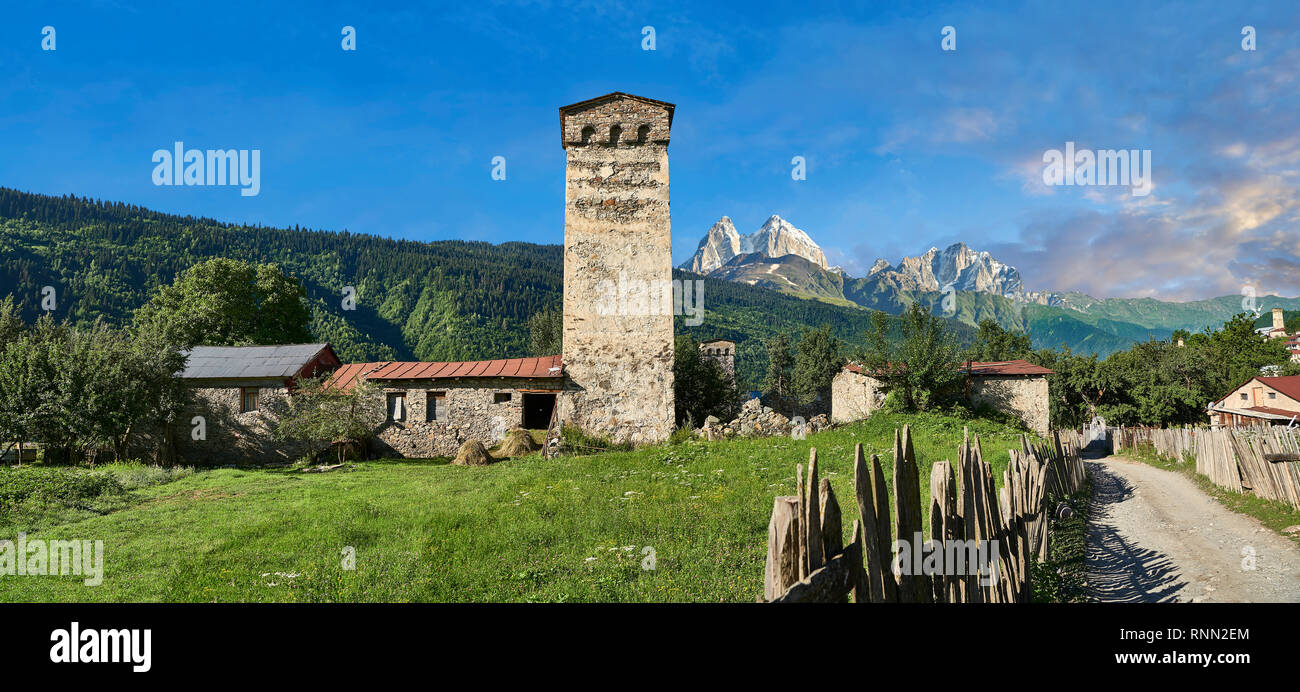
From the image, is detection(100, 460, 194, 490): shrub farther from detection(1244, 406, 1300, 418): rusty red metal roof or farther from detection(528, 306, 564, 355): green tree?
detection(1244, 406, 1300, 418): rusty red metal roof

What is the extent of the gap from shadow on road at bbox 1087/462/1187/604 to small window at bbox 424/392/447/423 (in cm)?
1816

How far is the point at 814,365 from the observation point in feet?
203

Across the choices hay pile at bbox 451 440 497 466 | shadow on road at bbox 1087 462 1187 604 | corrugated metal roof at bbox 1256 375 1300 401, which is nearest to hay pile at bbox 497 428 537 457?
hay pile at bbox 451 440 497 466

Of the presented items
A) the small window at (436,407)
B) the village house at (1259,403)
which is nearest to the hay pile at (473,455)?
the small window at (436,407)

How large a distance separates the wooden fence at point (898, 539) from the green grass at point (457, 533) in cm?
200

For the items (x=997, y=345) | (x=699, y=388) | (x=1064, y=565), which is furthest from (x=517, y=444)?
(x=997, y=345)

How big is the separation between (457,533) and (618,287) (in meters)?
13.0

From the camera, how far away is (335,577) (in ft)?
22.7

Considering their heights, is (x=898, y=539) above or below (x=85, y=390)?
below

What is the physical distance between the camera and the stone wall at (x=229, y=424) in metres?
19.9

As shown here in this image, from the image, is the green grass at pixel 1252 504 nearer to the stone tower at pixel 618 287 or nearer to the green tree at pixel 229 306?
the stone tower at pixel 618 287

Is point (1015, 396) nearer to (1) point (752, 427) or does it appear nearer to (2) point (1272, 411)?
(1) point (752, 427)

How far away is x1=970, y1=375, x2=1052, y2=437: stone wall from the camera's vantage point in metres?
26.1
